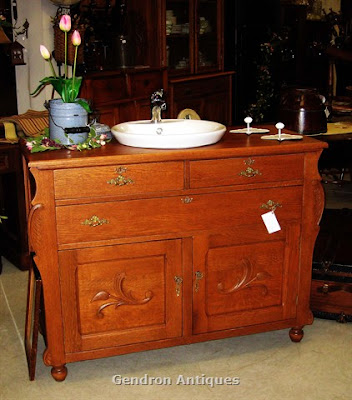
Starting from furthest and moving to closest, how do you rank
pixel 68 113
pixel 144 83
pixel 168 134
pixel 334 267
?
pixel 144 83
pixel 334 267
pixel 168 134
pixel 68 113

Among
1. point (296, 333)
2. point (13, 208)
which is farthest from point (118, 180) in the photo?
point (13, 208)

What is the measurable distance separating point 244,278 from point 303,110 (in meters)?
0.96

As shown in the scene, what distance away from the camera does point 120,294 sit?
2480 millimetres

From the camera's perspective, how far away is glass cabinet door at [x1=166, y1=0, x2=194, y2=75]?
5105 millimetres

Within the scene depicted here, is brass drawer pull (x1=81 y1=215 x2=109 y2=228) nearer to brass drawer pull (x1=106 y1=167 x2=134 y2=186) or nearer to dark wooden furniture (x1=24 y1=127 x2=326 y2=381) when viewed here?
dark wooden furniture (x1=24 y1=127 x2=326 y2=381)

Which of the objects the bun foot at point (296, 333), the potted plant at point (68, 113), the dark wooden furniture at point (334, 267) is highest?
the potted plant at point (68, 113)

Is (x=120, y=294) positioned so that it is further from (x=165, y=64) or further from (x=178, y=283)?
(x=165, y=64)

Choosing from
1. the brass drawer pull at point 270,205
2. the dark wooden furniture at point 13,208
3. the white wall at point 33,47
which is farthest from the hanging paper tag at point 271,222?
the white wall at point 33,47

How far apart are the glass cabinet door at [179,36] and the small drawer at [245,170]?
2794 millimetres

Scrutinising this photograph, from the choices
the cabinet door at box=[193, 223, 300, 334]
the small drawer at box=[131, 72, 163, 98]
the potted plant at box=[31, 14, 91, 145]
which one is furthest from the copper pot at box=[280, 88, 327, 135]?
the small drawer at box=[131, 72, 163, 98]

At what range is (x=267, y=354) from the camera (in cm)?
274

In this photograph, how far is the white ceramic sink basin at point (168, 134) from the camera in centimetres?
240

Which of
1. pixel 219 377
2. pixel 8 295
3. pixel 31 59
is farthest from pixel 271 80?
pixel 219 377

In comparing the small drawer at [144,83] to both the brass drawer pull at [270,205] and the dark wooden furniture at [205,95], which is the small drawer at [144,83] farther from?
the brass drawer pull at [270,205]
